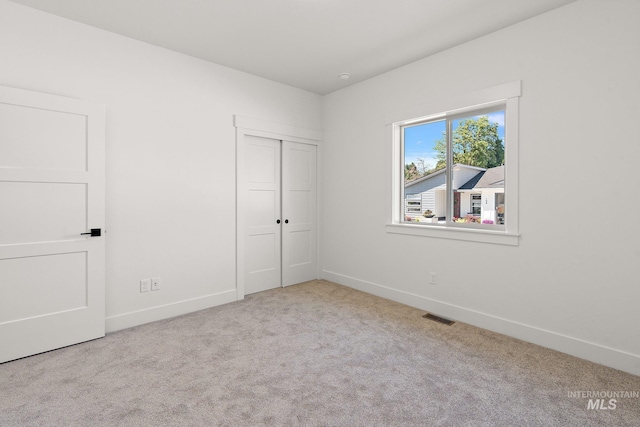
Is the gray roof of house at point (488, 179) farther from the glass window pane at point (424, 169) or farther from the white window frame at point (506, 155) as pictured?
the glass window pane at point (424, 169)

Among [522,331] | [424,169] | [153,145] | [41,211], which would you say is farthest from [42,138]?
[522,331]

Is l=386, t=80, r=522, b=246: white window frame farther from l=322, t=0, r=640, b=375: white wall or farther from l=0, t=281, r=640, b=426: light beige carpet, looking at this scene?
l=0, t=281, r=640, b=426: light beige carpet

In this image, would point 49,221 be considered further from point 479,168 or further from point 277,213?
point 479,168

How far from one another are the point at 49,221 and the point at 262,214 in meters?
2.17

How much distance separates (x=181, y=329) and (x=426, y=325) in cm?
235

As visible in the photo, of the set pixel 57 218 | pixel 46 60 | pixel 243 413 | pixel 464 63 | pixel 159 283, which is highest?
pixel 464 63

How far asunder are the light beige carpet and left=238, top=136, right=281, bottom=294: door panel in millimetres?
1059

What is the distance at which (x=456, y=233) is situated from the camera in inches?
128

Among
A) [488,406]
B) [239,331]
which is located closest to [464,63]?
[488,406]

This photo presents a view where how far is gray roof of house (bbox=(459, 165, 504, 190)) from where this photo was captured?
307cm

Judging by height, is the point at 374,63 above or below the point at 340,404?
above

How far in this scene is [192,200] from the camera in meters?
3.51

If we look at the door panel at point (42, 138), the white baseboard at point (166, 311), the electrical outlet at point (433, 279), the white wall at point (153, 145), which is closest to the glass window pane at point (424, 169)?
the electrical outlet at point (433, 279)

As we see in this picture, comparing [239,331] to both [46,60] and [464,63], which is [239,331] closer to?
[46,60]
